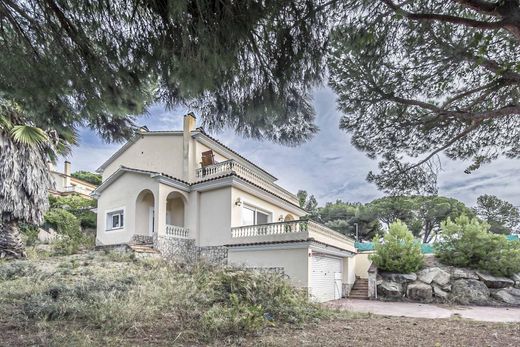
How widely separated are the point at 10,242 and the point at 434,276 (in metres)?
19.1

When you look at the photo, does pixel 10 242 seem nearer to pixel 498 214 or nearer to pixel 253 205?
pixel 253 205

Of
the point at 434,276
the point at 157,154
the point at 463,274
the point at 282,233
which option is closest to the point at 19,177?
the point at 157,154

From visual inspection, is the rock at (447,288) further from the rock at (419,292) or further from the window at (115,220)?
the window at (115,220)

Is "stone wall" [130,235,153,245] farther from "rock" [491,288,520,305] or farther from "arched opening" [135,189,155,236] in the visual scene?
"rock" [491,288,520,305]

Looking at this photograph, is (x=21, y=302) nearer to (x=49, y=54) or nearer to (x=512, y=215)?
(x=49, y=54)

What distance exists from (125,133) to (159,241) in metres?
10.6

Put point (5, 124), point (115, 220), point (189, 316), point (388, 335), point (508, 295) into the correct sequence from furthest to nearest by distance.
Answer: point (115, 220)
point (508, 295)
point (5, 124)
point (388, 335)
point (189, 316)

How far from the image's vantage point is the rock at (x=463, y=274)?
1714 centimetres

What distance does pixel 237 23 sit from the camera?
4.06 m

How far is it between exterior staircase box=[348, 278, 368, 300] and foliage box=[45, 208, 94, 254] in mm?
14104

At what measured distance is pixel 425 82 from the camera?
618 centimetres

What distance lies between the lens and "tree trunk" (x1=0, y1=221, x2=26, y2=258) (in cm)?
1346

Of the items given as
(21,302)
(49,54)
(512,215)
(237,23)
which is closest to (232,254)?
(21,302)

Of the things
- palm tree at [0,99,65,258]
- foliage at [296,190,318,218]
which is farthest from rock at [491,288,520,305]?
foliage at [296,190,318,218]
